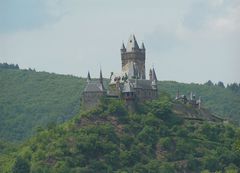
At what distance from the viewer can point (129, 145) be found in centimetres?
13038

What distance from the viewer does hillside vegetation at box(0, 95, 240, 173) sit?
415 feet

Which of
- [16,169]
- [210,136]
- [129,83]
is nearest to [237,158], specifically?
[210,136]

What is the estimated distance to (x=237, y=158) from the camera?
436 ft

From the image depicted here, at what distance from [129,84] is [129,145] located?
7.38 meters

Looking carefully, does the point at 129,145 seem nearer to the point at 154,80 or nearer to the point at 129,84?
the point at 129,84

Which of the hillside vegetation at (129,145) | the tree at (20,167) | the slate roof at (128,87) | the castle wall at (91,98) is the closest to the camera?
the hillside vegetation at (129,145)

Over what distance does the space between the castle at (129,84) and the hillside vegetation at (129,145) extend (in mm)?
1207

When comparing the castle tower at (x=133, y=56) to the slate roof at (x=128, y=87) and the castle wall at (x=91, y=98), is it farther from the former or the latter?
the castle wall at (x=91, y=98)

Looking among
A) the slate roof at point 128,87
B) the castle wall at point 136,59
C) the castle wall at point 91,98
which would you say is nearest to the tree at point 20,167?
the castle wall at point 91,98

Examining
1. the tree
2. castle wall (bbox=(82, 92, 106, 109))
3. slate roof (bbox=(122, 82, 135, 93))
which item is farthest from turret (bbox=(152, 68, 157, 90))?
the tree

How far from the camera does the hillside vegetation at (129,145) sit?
126375 mm

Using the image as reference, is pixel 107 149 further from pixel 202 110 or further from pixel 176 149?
pixel 202 110

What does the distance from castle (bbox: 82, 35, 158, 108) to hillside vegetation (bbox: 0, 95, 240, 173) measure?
1207 millimetres

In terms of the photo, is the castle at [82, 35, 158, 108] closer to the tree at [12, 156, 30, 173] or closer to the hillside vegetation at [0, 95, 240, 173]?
the hillside vegetation at [0, 95, 240, 173]
